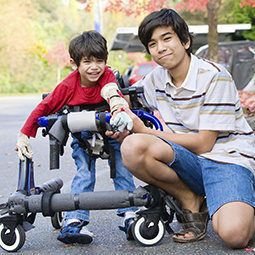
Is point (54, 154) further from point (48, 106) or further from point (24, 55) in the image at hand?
point (24, 55)

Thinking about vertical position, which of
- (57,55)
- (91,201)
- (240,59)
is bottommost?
(57,55)

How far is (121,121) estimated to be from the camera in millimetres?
2713

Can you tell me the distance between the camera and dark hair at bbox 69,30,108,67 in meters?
3.07

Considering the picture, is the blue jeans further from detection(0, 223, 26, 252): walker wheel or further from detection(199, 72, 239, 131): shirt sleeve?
detection(199, 72, 239, 131): shirt sleeve

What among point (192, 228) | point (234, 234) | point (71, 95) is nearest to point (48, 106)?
point (71, 95)

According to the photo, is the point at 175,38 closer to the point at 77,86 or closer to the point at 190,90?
the point at 190,90

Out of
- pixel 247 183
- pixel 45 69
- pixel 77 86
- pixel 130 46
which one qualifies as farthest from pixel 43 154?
pixel 45 69

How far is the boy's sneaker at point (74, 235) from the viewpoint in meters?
2.81

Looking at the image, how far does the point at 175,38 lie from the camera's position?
3.05m

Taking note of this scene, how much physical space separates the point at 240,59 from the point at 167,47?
13.3 m

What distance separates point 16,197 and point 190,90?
1.25 metres

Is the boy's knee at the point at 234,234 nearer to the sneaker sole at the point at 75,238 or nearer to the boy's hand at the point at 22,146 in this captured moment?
the sneaker sole at the point at 75,238

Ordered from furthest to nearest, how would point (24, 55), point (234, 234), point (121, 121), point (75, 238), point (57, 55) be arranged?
point (57, 55) → point (24, 55) → point (75, 238) → point (121, 121) → point (234, 234)

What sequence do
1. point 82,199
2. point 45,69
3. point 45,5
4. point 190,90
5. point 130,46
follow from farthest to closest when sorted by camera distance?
point 45,5, point 45,69, point 130,46, point 190,90, point 82,199
